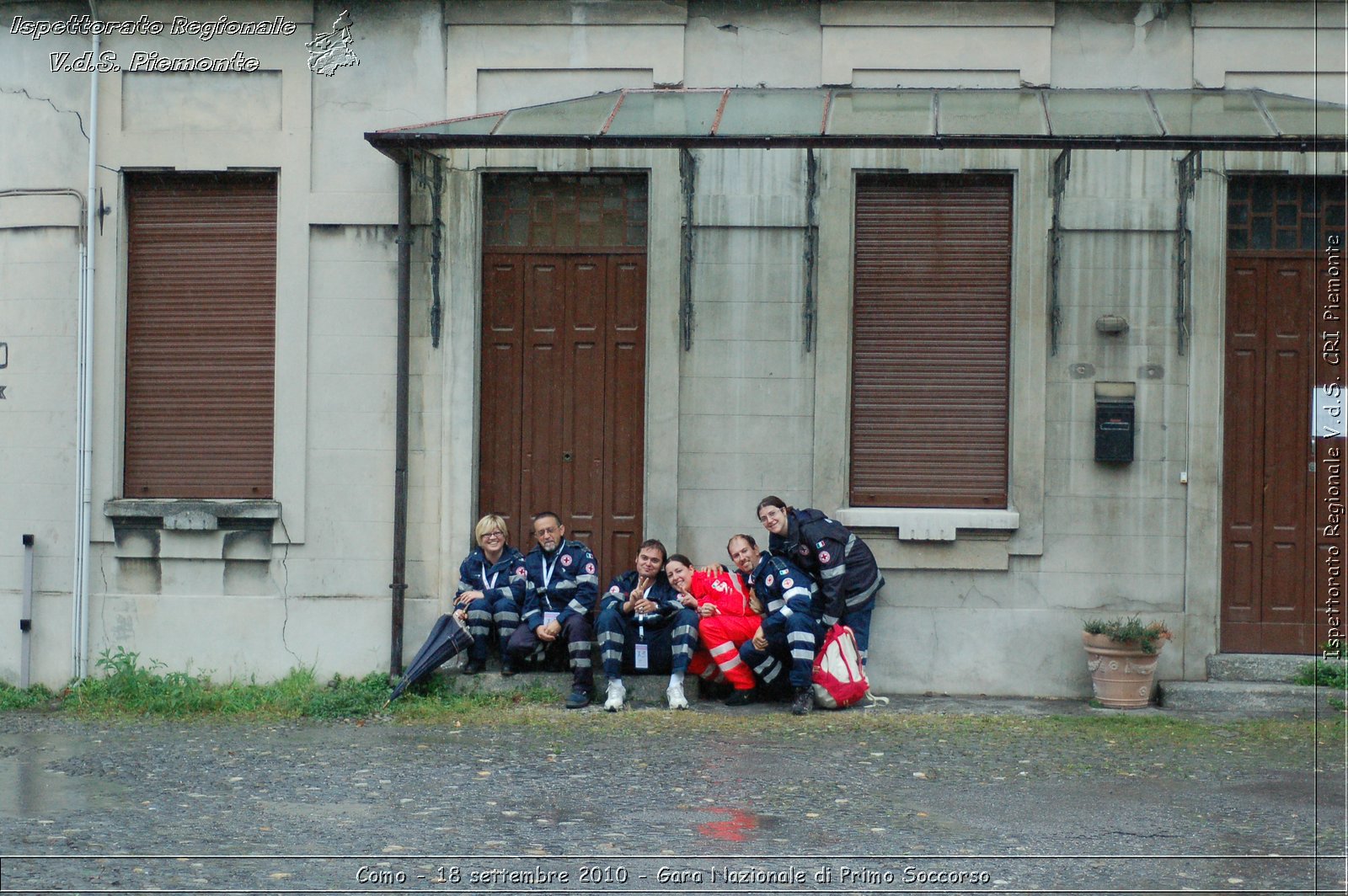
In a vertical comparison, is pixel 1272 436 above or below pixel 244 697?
above

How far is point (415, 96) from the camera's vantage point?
10.4m

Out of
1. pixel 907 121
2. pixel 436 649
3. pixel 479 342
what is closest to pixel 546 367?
pixel 479 342

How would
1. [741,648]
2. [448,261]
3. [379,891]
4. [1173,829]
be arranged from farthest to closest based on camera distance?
[448,261] < [741,648] < [1173,829] < [379,891]

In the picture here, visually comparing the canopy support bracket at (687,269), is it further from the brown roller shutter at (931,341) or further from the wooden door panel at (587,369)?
the brown roller shutter at (931,341)

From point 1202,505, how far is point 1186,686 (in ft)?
4.23

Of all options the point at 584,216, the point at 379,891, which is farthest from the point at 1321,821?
the point at 584,216

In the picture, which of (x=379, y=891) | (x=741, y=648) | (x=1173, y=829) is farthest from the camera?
(x=741, y=648)

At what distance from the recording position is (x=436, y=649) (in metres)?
9.74

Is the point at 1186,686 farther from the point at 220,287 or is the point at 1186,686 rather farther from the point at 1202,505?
the point at 220,287

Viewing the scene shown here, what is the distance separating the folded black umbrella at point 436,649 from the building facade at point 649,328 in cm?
62

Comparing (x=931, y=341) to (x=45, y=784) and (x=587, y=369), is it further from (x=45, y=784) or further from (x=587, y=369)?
(x=45, y=784)

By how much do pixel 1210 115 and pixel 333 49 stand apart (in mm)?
6215

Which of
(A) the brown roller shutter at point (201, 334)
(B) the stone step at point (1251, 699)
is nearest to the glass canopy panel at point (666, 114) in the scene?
(A) the brown roller shutter at point (201, 334)

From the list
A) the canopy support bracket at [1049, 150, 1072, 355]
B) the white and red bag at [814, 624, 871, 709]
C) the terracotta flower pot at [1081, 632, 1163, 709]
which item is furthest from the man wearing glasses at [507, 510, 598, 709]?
the canopy support bracket at [1049, 150, 1072, 355]
